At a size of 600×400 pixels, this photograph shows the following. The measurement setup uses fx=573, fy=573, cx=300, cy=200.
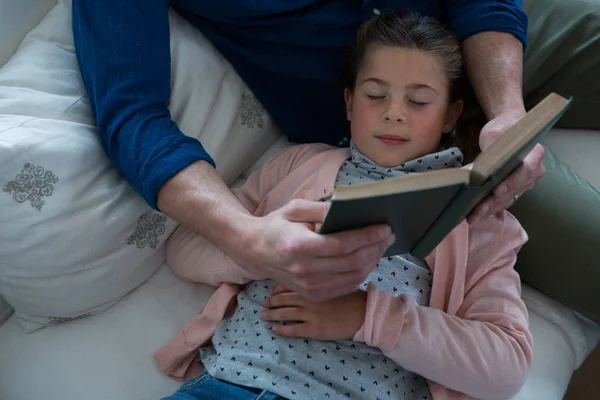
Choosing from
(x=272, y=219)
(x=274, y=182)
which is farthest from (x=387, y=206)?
(x=274, y=182)

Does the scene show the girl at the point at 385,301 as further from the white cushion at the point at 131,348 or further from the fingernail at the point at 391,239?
the fingernail at the point at 391,239

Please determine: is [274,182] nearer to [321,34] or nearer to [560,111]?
[321,34]

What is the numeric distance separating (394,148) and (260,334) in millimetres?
392

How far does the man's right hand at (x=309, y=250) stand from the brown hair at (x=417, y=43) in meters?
0.41

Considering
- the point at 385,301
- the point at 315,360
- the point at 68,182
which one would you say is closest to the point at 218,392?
the point at 315,360

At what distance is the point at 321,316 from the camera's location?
34.9 inches

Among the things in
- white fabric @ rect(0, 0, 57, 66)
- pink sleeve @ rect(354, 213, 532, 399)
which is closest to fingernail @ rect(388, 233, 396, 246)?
pink sleeve @ rect(354, 213, 532, 399)

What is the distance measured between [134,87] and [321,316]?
504 mm

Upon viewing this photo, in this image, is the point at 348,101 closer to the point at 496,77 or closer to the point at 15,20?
the point at 496,77

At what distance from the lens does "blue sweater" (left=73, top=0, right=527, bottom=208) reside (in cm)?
96

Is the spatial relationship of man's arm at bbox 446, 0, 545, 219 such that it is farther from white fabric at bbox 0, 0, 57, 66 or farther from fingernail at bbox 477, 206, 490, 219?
white fabric at bbox 0, 0, 57, 66

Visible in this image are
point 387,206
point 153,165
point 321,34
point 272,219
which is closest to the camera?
point 387,206

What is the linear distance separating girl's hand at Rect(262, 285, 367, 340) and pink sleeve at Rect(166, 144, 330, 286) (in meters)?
0.10

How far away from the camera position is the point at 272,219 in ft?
2.61
